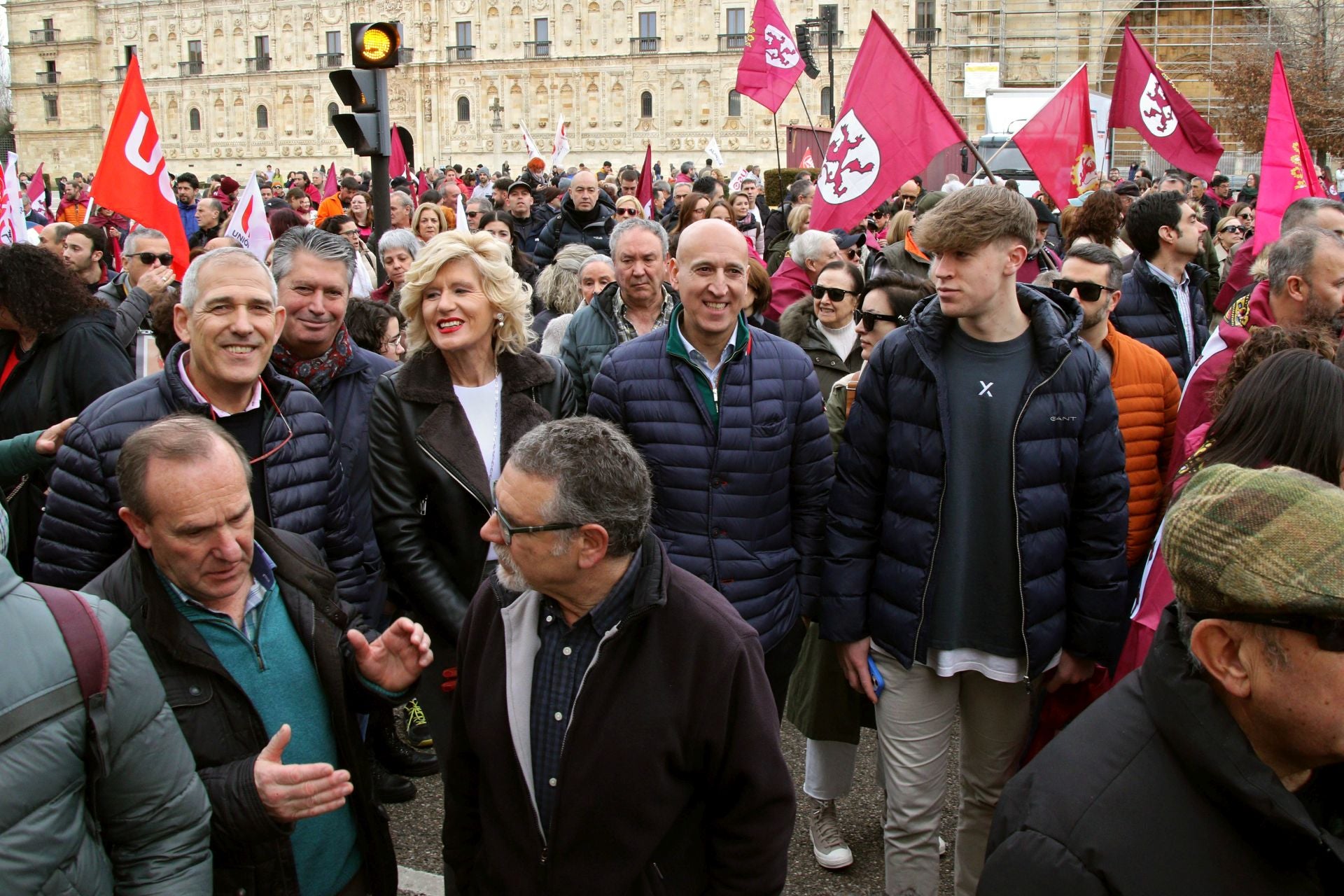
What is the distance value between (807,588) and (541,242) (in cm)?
670

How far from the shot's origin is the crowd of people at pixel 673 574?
1547 millimetres

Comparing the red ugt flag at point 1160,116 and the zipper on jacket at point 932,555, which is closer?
the zipper on jacket at point 932,555

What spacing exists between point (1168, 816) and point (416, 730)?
3.59 metres

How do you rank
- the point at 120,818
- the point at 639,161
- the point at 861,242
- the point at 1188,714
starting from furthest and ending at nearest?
the point at 639,161 < the point at 861,242 < the point at 120,818 < the point at 1188,714

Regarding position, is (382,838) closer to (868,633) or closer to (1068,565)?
(868,633)

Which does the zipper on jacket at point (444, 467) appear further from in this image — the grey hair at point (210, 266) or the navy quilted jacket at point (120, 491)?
the grey hair at point (210, 266)

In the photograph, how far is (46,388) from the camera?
4160 mm

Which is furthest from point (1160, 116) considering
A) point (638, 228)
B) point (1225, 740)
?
point (1225, 740)

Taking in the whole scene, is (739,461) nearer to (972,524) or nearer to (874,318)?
(972,524)

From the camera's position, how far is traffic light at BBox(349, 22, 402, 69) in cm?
684

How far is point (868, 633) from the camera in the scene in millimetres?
3127

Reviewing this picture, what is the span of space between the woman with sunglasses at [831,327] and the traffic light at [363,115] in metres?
3.21

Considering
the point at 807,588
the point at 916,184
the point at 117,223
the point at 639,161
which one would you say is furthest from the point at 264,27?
the point at 807,588

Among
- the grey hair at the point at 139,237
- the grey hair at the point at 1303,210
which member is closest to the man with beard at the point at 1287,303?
the grey hair at the point at 1303,210
